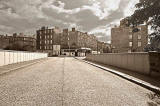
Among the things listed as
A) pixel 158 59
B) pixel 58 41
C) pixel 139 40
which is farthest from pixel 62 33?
pixel 158 59

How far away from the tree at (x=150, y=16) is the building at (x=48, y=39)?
7408cm

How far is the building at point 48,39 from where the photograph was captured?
266 feet

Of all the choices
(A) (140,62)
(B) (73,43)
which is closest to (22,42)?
(B) (73,43)

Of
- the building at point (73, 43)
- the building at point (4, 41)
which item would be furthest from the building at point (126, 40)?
the building at point (4, 41)

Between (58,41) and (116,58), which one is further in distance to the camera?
(58,41)

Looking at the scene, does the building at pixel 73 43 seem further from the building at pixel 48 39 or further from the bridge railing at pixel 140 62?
the bridge railing at pixel 140 62

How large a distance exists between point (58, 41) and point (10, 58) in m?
66.3

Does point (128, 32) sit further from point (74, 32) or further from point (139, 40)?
point (74, 32)

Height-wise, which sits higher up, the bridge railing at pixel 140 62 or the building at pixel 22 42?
the building at pixel 22 42

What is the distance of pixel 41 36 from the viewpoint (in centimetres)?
8462

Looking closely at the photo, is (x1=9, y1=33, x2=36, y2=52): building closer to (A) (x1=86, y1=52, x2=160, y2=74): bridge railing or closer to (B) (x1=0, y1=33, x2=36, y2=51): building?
(B) (x1=0, y1=33, x2=36, y2=51): building

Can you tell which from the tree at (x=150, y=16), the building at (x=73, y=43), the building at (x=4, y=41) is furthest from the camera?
the building at (x=4, y=41)

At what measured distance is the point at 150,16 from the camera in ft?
23.5

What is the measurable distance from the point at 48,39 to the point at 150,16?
77476 mm
